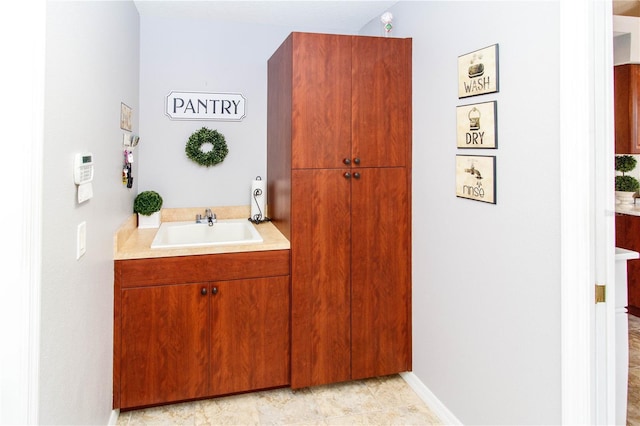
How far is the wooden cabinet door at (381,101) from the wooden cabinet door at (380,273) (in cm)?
11

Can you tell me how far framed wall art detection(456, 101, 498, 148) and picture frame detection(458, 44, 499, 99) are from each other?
7 centimetres

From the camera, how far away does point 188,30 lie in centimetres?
296

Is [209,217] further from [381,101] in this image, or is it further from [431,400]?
[431,400]

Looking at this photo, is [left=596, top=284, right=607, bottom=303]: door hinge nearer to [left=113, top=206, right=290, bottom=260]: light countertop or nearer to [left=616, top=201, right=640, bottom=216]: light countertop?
[left=616, top=201, right=640, bottom=216]: light countertop

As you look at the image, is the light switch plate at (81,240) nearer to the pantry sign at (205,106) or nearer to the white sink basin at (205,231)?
the white sink basin at (205,231)

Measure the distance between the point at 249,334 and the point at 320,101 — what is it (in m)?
1.39

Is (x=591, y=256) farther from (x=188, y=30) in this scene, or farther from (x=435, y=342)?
(x=188, y=30)

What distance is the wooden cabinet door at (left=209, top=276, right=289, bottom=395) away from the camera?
2330 mm

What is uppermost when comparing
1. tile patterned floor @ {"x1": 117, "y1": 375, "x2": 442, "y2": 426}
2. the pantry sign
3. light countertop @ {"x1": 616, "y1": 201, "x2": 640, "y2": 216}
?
the pantry sign

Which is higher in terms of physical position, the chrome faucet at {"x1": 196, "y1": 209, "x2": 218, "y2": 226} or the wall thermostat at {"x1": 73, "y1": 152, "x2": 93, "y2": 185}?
the wall thermostat at {"x1": 73, "y1": 152, "x2": 93, "y2": 185}

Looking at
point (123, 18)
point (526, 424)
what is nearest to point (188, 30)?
point (123, 18)

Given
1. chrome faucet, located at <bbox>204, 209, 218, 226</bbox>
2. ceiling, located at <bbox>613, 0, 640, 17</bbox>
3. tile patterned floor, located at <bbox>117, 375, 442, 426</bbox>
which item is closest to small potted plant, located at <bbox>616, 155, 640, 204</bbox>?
ceiling, located at <bbox>613, 0, 640, 17</bbox>

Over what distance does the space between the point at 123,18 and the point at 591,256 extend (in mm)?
2537

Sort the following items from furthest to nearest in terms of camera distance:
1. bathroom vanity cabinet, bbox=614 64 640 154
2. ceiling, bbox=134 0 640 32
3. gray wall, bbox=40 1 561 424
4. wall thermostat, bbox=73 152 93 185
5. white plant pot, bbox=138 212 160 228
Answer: white plant pot, bbox=138 212 160 228
ceiling, bbox=134 0 640 32
bathroom vanity cabinet, bbox=614 64 640 154
wall thermostat, bbox=73 152 93 185
gray wall, bbox=40 1 561 424
